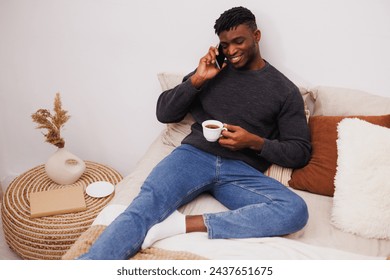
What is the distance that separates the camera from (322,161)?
1471mm

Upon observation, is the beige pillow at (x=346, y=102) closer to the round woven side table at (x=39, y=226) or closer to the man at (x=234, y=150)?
the man at (x=234, y=150)

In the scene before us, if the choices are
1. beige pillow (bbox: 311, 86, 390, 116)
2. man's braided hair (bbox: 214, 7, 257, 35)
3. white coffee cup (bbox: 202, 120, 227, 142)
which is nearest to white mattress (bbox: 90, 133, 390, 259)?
white coffee cup (bbox: 202, 120, 227, 142)

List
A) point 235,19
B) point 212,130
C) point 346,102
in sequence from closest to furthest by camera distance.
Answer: point 212,130
point 235,19
point 346,102

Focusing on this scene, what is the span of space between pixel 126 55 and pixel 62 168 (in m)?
0.62

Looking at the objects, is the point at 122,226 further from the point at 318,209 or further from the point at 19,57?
the point at 19,57

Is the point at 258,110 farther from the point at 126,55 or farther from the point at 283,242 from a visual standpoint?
the point at 126,55

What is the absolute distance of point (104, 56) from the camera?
74.2 inches

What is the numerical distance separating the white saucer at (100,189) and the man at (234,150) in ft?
1.27

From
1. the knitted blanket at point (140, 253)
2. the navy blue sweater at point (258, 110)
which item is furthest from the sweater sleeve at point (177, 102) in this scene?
the knitted blanket at point (140, 253)

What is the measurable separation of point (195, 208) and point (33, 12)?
1.27 meters

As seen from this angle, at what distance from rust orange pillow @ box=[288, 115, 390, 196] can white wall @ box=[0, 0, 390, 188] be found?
0.72ft

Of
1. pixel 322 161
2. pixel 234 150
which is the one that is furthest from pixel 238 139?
pixel 322 161
